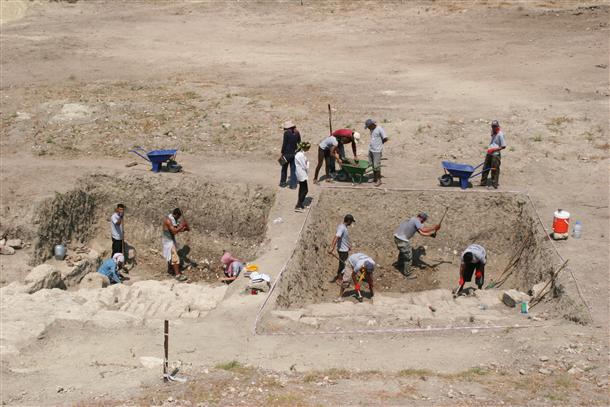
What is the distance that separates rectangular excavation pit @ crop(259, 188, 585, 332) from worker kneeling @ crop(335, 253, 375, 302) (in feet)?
1.48

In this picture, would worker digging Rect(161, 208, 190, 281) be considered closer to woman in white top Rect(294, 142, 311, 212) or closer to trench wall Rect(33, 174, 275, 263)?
trench wall Rect(33, 174, 275, 263)

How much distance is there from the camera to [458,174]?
1639 cm

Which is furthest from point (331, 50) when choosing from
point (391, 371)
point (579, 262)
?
point (391, 371)

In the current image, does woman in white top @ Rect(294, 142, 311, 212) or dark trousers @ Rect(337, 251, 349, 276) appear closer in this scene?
dark trousers @ Rect(337, 251, 349, 276)

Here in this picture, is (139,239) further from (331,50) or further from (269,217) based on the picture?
(331,50)

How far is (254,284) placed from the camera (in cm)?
1316

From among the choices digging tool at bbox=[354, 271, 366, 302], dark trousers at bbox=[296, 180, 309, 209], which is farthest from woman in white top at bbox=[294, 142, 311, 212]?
digging tool at bbox=[354, 271, 366, 302]

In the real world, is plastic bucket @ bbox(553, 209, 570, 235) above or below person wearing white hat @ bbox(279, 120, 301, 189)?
below

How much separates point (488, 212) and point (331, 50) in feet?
45.4

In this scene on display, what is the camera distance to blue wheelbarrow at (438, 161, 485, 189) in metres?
16.3

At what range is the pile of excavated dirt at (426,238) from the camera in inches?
606

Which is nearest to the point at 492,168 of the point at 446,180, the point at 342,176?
the point at 446,180

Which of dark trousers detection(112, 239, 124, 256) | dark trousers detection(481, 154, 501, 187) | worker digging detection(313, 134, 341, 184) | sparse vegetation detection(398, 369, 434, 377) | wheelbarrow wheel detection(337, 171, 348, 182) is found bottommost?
dark trousers detection(112, 239, 124, 256)

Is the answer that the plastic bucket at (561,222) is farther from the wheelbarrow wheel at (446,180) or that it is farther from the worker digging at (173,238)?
the worker digging at (173,238)
